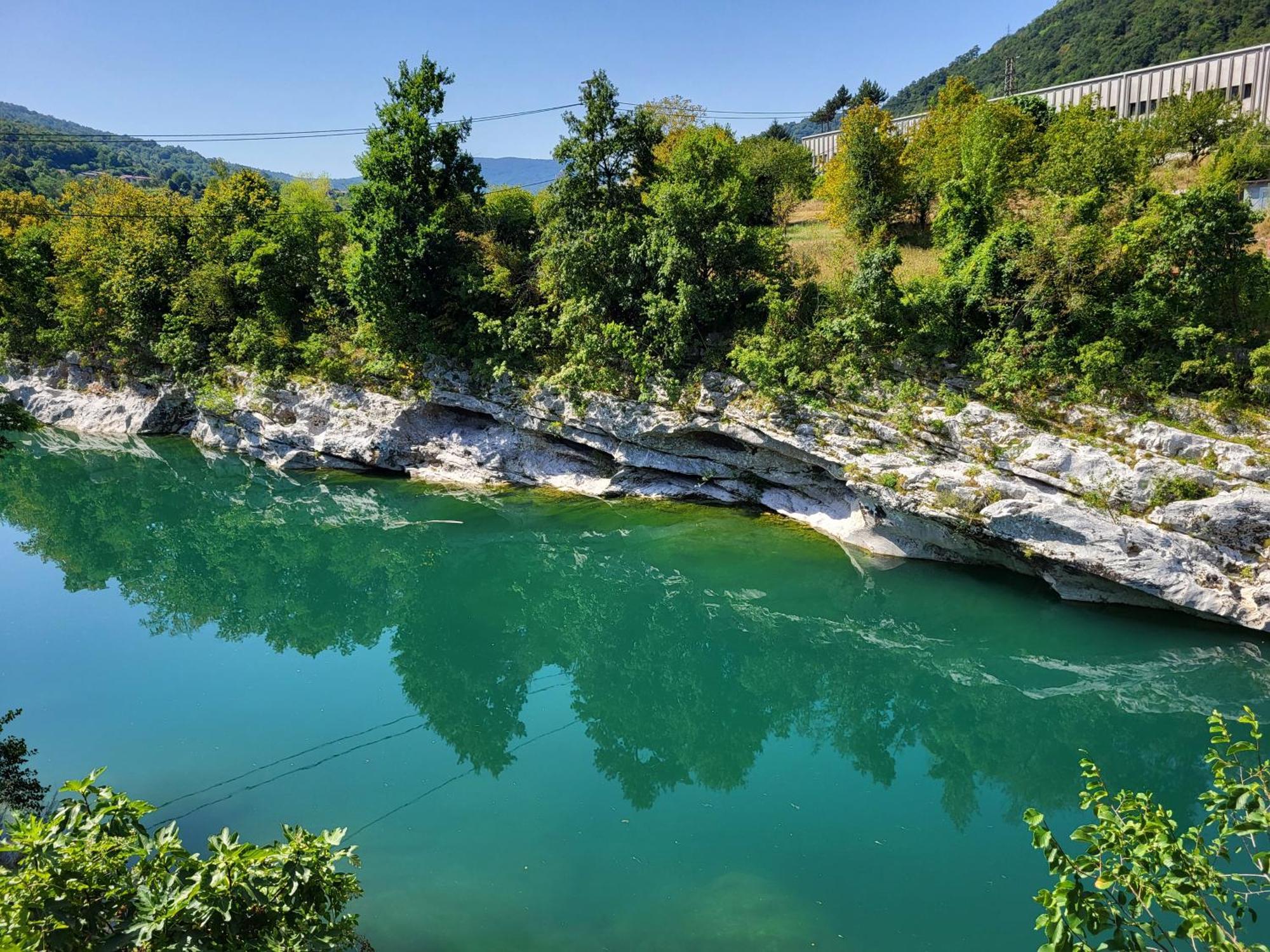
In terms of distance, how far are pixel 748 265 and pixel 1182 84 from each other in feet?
70.3

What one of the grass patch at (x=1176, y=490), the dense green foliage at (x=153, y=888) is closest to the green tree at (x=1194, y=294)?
the grass patch at (x=1176, y=490)

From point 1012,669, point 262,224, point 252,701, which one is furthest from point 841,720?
point 262,224

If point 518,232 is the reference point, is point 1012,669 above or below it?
below

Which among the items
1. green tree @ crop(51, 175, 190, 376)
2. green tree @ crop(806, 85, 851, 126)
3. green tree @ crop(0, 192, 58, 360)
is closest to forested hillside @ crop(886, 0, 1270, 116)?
green tree @ crop(806, 85, 851, 126)

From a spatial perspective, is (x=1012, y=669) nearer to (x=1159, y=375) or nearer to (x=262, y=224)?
(x=1159, y=375)

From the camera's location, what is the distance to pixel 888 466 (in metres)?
17.2

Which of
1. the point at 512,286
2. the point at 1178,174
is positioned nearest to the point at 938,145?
the point at 1178,174

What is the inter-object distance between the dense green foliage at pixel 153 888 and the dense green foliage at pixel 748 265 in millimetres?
15899

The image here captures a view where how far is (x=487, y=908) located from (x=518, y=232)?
2165 centimetres

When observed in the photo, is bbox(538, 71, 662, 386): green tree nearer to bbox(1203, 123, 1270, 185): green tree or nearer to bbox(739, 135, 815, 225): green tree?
bbox(739, 135, 815, 225): green tree

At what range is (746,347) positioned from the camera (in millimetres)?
19797

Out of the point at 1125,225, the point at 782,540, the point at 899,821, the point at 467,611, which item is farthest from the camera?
the point at 782,540

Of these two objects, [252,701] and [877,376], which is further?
[877,376]

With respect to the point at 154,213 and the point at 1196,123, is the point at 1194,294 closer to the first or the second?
the point at 1196,123
